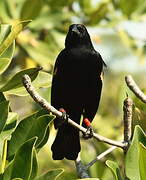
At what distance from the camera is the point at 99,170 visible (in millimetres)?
3500

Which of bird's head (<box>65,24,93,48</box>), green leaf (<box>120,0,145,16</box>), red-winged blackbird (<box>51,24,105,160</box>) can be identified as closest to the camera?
red-winged blackbird (<box>51,24,105,160</box>)

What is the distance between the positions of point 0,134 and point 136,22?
7.28 ft

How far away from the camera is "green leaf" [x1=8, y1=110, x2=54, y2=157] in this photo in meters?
2.28

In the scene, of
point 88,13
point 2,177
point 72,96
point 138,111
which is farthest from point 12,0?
point 2,177

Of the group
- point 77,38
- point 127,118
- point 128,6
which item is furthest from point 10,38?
point 128,6

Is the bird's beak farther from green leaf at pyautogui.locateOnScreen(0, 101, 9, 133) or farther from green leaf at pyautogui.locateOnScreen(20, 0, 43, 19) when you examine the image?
green leaf at pyautogui.locateOnScreen(0, 101, 9, 133)

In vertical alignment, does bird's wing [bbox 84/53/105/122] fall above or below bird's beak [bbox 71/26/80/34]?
below

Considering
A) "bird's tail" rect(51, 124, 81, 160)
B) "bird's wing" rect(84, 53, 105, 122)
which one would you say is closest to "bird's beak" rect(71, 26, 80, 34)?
"bird's wing" rect(84, 53, 105, 122)

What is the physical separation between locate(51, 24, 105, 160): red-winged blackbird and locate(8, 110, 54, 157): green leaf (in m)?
1.01

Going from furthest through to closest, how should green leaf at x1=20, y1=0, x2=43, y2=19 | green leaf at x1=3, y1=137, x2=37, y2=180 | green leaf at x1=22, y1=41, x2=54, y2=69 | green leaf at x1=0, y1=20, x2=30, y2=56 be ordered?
green leaf at x1=22, y1=41, x2=54, y2=69 → green leaf at x1=20, y1=0, x2=43, y2=19 → green leaf at x1=0, y1=20, x2=30, y2=56 → green leaf at x1=3, y1=137, x2=37, y2=180

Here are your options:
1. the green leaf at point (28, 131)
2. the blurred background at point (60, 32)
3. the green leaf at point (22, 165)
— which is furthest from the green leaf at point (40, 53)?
the green leaf at point (22, 165)

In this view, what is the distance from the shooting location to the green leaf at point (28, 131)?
89.9 inches

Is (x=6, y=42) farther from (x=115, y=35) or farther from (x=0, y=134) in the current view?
(x=115, y=35)

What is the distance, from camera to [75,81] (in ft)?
11.5
